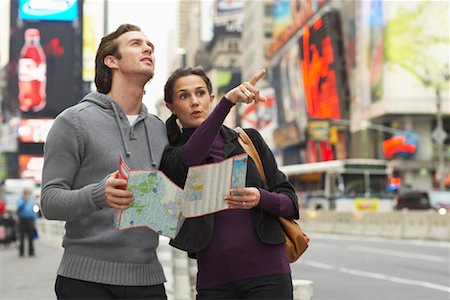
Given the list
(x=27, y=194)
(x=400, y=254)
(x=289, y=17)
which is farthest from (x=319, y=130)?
(x=400, y=254)

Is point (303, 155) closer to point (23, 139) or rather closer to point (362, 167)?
point (23, 139)

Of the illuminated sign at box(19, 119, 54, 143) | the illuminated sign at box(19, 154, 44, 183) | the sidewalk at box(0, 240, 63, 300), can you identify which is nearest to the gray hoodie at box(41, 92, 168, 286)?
the sidewalk at box(0, 240, 63, 300)

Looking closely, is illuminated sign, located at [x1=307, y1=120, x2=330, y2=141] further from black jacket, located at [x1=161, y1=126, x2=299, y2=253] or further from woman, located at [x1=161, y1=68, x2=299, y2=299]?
woman, located at [x1=161, y1=68, x2=299, y2=299]

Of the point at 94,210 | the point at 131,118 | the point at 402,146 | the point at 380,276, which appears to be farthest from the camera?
the point at 402,146

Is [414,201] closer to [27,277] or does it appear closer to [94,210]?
[27,277]

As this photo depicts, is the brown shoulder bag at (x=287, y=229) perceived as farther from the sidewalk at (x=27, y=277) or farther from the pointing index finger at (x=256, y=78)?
the sidewalk at (x=27, y=277)

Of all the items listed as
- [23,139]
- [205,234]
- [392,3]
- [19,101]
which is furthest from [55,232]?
[392,3]

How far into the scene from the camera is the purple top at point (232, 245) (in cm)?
366

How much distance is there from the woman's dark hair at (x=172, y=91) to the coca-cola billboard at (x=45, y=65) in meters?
30.8

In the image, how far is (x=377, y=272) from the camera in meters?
16.0

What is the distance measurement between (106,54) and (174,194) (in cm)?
74

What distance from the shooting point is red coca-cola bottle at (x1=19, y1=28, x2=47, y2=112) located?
131 feet

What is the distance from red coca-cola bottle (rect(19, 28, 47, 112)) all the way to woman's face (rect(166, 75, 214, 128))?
36091 mm

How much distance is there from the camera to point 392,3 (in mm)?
68500
